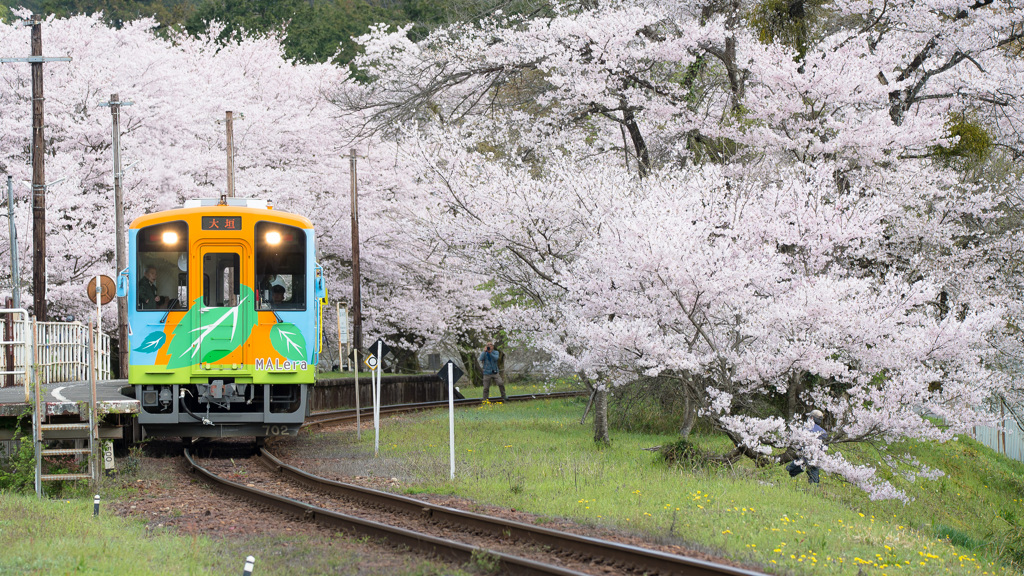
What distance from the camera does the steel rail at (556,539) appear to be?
6.20m

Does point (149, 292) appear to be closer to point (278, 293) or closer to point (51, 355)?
point (278, 293)

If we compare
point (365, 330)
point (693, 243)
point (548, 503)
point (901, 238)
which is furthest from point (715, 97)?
point (365, 330)

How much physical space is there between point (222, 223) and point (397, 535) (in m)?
6.69

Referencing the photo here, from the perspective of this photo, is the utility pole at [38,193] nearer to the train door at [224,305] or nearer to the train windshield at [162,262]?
the train windshield at [162,262]

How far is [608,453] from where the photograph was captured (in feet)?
46.8

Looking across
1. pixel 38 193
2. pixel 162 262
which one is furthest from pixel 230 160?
pixel 162 262

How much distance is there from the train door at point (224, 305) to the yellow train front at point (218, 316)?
1cm

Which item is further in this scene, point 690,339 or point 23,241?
point 23,241

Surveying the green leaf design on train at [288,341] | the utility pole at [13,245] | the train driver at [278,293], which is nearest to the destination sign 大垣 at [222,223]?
the train driver at [278,293]

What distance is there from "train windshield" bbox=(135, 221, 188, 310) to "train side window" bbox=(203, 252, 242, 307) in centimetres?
28

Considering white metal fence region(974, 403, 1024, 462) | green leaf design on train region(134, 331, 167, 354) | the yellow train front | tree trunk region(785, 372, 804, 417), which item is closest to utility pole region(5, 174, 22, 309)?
the yellow train front

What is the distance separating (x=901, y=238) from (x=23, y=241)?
62.3 feet

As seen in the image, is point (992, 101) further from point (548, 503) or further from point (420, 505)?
point (420, 505)

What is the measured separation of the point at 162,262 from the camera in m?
13.0
